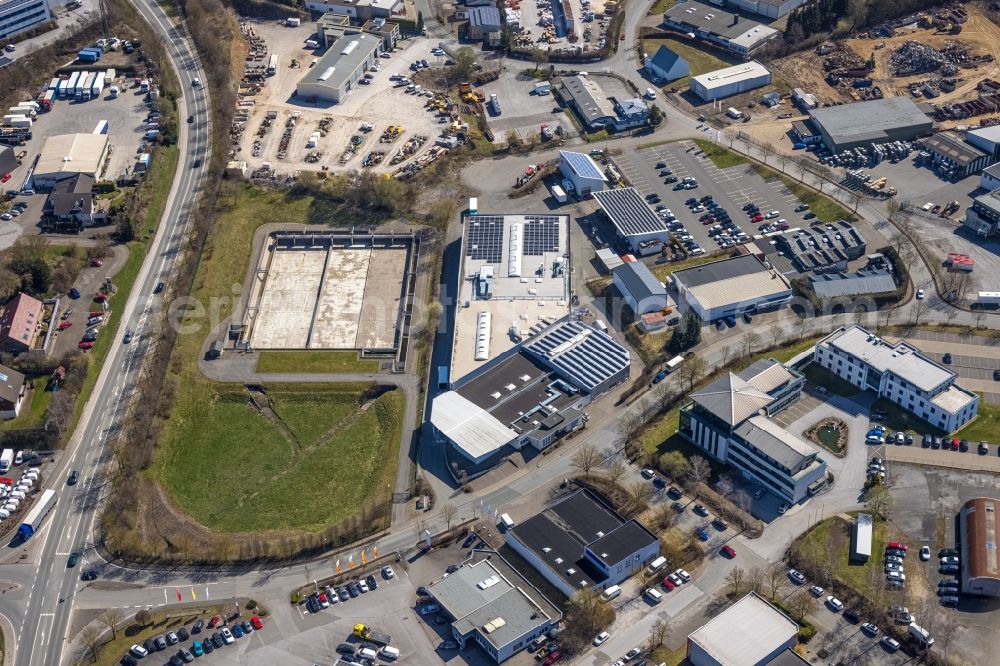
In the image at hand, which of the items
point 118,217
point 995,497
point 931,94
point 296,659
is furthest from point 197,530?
point 931,94

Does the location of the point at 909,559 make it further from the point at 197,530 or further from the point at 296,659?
the point at 197,530

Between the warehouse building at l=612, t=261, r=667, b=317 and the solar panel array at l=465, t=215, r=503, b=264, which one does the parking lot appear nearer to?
the warehouse building at l=612, t=261, r=667, b=317

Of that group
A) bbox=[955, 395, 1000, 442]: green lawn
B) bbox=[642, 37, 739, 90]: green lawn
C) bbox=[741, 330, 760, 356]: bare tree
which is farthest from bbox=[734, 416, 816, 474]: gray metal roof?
bbox=[642, 37, 739, 90]: green lawn

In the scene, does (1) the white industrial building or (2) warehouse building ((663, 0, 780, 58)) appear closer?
(1) the white industrial building

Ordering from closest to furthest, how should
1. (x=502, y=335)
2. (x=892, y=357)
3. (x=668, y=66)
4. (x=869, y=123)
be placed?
(x=892, y=357) < (x=502, y=335) < (x=869, y=123) < (x=668, y=66)

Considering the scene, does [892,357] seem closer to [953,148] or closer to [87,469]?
[953,148]

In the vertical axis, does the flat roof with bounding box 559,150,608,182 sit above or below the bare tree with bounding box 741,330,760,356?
above

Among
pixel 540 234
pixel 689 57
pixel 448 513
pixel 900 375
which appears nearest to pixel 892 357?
pixel 900 375
